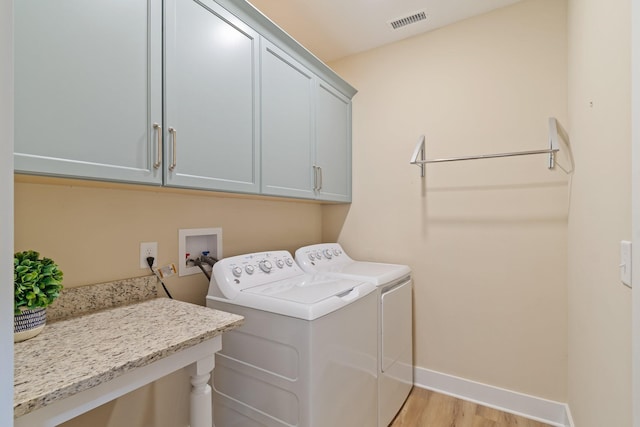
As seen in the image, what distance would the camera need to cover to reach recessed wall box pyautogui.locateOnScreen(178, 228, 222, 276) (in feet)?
4.99

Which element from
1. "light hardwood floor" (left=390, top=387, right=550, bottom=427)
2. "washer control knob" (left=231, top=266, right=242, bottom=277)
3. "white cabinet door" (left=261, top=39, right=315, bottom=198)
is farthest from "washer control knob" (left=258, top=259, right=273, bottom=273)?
"light hardwood floor" (left=390, top=387, right=550, bottom=427)

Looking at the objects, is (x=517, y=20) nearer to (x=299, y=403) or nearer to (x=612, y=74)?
(x=612, y=74)

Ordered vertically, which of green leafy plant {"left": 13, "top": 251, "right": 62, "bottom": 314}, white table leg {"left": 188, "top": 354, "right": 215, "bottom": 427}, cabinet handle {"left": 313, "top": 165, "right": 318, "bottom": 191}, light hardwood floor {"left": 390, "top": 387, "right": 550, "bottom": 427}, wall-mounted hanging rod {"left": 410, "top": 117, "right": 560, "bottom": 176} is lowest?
light hardwood floor {"left": 390, "top": 387, "right": 550, "bottom": 427}

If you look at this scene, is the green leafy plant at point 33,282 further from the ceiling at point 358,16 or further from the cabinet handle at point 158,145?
the ceiling at point 358,16

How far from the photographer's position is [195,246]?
1.60m

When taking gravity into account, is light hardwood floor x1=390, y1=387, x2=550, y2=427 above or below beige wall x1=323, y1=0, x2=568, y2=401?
below

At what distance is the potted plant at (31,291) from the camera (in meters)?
0.84

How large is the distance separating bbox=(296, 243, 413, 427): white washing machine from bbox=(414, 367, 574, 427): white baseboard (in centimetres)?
16

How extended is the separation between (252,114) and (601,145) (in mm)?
1469

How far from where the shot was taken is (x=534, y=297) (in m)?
1.80

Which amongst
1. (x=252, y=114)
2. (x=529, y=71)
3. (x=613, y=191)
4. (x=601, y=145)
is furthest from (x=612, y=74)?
(x=252, y=114)

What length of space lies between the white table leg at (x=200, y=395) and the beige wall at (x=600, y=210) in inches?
48.5

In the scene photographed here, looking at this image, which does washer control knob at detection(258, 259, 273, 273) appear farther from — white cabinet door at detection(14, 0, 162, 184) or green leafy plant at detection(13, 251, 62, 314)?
green leafy plant at detection(13, 251, 62, 314)

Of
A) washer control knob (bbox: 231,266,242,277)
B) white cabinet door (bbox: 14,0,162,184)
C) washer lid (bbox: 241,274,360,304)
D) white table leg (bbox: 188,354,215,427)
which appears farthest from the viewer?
washer control knob (bbox: 231,266,242,277)
